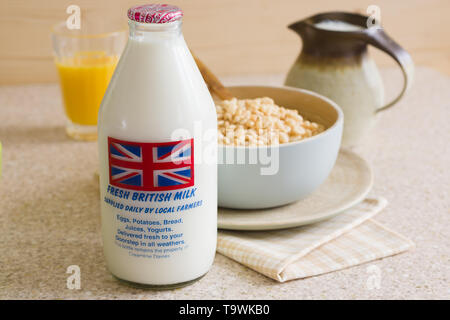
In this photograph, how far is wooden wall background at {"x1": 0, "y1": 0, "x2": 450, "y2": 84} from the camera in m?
1.33

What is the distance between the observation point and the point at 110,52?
106 centimetres

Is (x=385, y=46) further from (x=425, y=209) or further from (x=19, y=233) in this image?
(x=19, y=233)

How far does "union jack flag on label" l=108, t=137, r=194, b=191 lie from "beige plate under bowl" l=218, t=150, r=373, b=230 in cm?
16

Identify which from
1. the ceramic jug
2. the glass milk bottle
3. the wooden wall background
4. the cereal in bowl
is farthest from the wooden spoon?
the wooden wall background

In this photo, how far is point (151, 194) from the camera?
575mm

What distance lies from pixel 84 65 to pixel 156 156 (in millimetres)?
534

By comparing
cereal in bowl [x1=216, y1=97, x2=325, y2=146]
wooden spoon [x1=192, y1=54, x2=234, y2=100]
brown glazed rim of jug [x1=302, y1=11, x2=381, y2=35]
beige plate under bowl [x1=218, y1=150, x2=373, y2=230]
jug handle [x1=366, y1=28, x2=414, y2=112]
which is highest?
brown glazed rim of jug [x1=302, y1=11, x2=381, y2=35]

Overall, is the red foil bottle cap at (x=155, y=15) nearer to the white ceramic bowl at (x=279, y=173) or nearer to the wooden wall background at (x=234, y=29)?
the white ceramic bowl at (x=279, y=173)

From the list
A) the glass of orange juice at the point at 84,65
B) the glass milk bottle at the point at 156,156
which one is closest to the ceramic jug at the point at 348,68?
the glass of orange juice at the point at 84,65

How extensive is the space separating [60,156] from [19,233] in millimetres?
279

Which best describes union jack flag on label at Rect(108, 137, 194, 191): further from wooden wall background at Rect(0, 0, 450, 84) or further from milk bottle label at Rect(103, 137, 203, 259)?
wooden wall background at Rect(0, 0, 450, 84)

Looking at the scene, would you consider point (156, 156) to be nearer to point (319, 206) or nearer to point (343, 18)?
point (319, 206)

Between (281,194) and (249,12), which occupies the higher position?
(249,12)
